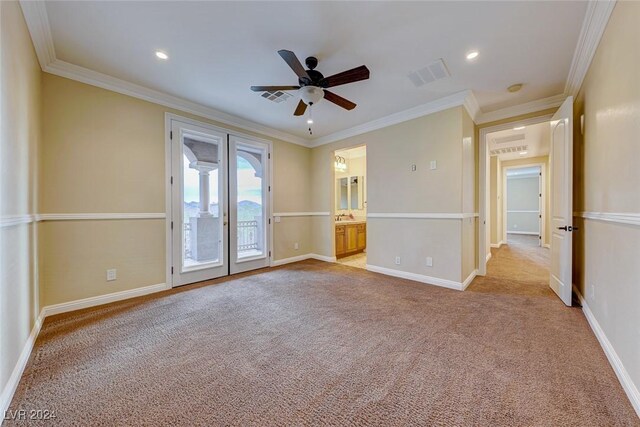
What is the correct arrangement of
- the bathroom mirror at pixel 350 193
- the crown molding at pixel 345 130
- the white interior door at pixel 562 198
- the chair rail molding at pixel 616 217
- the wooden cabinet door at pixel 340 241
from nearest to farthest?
the chair rail molding at pixel 616 217 → the crown molding at pixel 345 130 → the white interior door at pixel 562 198 → the wooden cabinet door at pixel 340 241 → the bathroom mirror at pixel 350 193

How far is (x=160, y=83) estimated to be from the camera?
2971mm

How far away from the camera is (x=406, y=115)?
3.74 m

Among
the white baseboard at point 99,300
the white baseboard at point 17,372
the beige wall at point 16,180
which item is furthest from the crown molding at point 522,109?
the white baseboard at point 17,372

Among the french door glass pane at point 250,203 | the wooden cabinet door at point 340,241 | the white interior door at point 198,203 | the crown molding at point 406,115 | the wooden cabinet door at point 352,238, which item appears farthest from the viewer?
the wooden cabinet door at point 352,238

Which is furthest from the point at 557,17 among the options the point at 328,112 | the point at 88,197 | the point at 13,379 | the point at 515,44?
the point at 88,197

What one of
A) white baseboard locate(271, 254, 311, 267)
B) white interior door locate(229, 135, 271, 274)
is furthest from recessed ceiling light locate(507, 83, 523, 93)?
white baseboard locate(271, 254, 311, 267)

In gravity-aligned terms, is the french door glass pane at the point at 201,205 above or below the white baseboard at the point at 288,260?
above

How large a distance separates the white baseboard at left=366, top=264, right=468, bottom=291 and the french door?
206cm

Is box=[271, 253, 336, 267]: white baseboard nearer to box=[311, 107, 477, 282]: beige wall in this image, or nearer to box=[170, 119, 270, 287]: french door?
box=[170, 119, 270, 287]: french door

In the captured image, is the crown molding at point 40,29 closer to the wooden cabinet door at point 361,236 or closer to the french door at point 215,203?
the french door at point 215,203

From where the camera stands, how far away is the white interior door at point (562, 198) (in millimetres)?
2652

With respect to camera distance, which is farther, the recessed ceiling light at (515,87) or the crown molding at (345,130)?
the recessed ceiling light at (515,87)

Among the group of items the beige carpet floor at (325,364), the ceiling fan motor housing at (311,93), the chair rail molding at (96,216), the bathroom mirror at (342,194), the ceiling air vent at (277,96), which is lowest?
the beige carpet floor at (325,364)

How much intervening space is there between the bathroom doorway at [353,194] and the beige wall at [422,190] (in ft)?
5.30
